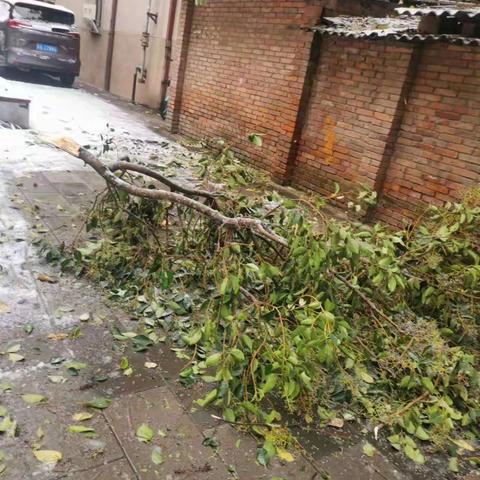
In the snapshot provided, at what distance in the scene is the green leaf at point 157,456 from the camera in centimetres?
232

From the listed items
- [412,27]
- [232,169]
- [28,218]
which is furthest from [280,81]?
[28,218]

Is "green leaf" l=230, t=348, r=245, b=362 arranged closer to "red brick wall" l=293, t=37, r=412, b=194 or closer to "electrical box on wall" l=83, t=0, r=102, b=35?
"red brick wall" l=293, t=37, r=412, b=194

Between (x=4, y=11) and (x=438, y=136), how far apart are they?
12.6 metres

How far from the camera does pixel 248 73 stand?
332 inches

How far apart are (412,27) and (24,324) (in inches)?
212

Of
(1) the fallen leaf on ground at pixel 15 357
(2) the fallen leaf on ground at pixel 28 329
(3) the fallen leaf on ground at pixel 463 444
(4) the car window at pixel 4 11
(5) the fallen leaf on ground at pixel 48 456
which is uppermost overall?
(4) the car window at pixel 4 11

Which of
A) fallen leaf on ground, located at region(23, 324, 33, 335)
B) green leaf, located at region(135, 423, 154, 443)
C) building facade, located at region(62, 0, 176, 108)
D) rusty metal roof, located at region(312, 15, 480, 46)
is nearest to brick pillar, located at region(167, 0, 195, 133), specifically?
building facade, located at region(62, 0, 176, 108)

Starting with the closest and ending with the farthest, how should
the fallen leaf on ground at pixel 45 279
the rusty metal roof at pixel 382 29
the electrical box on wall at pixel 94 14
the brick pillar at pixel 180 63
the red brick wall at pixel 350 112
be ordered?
A: the fallen leaf on ground at pixel 45 279 → the rusty metal roof at pixel 382 29 → the red brick wall at pixel 350 112 → the brick pillar at pixel 180 63 → the electrical box on wall at pixel 94 14

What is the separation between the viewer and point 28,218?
16.0 ft

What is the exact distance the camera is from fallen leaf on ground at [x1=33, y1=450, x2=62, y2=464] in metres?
2.22

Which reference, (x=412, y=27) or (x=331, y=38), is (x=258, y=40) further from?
(x=412, y=27)

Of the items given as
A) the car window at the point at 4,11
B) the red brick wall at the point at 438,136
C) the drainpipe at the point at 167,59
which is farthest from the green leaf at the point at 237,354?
the car window at the point at 4,11

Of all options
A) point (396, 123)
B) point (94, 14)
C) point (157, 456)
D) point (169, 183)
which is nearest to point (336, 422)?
point (157, 456)

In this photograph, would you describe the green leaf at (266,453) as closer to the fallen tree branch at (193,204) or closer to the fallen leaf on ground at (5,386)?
the fallen tree branch at (193,204)
